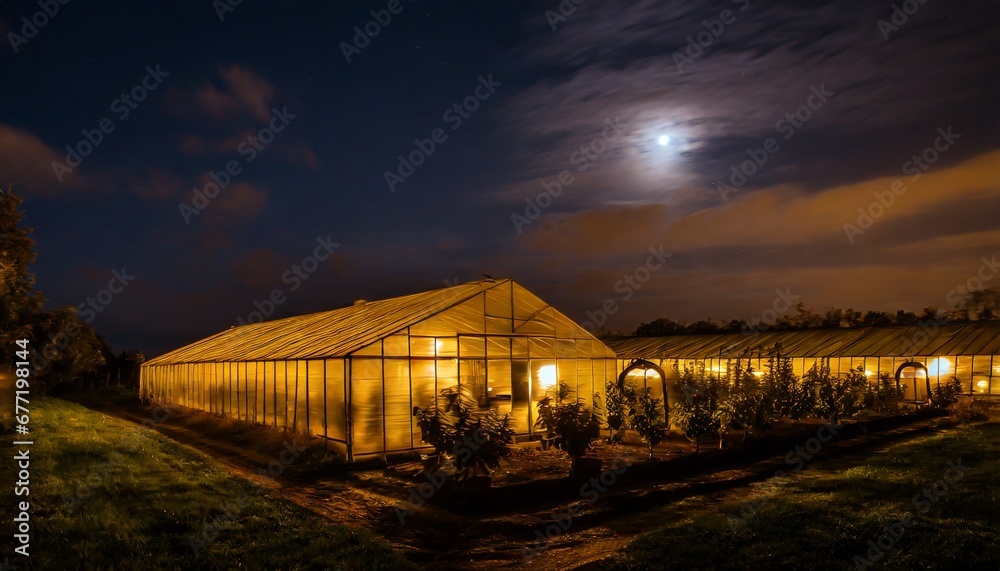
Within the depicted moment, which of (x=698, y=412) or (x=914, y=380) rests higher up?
(x=698, y=412)

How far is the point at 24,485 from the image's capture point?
9.79 meters

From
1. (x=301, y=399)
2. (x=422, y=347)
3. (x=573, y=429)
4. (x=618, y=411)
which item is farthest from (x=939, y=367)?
(x=301, y=399)

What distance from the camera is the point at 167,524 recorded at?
861 cm

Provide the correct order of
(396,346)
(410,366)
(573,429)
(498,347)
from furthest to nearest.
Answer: (498,347)
(410,366)
(396,346)
(573,429)

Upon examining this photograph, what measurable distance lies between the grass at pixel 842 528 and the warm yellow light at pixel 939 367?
55.5 feet

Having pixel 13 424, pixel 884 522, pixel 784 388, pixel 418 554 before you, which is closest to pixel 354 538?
pixel 418 554

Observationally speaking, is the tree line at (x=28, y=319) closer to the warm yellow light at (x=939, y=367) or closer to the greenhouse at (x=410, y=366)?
the greenhouse at (x=410, y=366)

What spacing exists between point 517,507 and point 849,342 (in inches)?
1022

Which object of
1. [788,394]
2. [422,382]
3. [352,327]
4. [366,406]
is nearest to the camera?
[366,406]

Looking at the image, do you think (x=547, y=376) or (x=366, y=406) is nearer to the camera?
(x=366, y=406)

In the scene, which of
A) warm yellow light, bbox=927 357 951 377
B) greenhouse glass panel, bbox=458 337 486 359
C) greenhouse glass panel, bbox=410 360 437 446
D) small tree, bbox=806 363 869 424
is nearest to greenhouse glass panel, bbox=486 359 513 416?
greenhouse glass panel, bbox=458 337 486 359

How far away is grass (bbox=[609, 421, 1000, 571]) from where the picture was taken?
768 centimetres

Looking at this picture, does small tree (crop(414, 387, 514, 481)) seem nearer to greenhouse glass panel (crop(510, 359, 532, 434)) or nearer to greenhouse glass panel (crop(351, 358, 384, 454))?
greenhouse glass panel (crop(351, 358, 384, 454))

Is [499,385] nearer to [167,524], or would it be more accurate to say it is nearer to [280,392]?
[280,392]
